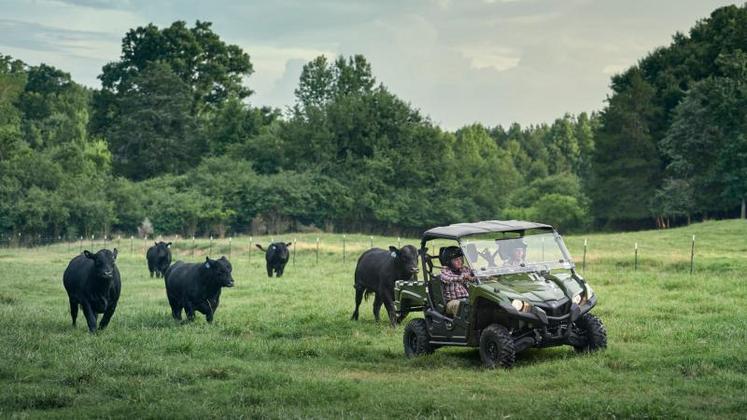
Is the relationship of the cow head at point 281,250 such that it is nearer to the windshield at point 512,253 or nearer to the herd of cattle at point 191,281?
the herd of cattle at point 191,281

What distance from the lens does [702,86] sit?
78750 mm

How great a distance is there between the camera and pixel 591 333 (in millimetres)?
16547

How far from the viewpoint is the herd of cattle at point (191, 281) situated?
2173 cm

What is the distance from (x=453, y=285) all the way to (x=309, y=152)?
7927cm

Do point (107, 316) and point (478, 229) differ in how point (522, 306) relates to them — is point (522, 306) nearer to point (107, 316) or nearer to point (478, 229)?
point (478, 229)

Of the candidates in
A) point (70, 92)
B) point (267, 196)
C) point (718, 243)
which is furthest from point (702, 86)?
point (70, 92)

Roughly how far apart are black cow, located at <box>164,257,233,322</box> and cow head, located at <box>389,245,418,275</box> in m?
3.99

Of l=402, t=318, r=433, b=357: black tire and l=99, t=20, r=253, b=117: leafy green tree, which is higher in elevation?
l=99, t=20, r=253, b=117: leafy green tree

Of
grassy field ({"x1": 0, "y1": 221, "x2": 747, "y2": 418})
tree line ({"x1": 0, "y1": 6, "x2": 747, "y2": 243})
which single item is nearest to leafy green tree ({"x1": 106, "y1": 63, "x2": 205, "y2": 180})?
tree line ({"x1": 0, "y1": 6, "x2": 747, "y2": 243})

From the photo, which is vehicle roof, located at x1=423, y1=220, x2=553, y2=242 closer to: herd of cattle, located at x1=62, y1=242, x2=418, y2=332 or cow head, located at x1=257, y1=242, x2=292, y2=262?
herd of cattle, located at x1=62, y1=242, x2=418, y2=332

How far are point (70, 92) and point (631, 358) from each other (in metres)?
117

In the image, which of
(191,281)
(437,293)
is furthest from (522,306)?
(191,281)

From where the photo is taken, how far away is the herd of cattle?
21.7 m

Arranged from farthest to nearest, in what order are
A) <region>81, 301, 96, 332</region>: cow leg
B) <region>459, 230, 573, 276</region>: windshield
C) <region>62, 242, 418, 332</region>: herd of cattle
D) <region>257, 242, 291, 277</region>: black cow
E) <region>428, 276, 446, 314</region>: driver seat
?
<region>257, 242, 291, 277</region>: black cow, <region>62, 242, 418, 332</region>: herd of cattle, <region>81, 301, 96, 332</region>: cow leg, <region>428, 276, 446, 314</region>: driver seat, <region>459, 230, 573, 276</region>: windshield
